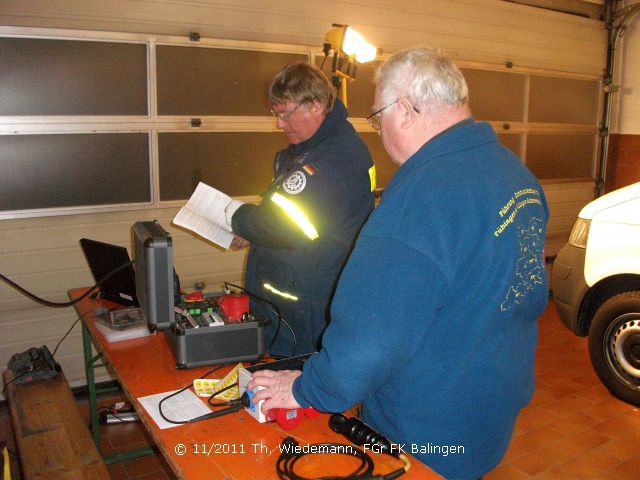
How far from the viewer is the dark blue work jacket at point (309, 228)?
7.48ft

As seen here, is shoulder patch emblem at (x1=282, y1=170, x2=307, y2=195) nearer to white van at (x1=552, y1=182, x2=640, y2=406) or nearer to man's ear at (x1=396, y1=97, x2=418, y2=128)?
man's ear at (x1=396, y1=97, x2=418, y2=128)

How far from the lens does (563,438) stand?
3.55 metres

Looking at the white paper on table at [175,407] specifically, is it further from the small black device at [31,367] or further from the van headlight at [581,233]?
the van headlight at [581,233]

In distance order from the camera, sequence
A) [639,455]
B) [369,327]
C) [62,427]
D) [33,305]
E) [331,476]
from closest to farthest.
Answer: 1. [369,327]
2. [331,476]
3. [62,427]
4. [639,455]
5. [33,305]

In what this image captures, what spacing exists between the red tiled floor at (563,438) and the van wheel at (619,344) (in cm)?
14

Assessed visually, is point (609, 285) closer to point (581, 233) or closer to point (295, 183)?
point (581, 233)

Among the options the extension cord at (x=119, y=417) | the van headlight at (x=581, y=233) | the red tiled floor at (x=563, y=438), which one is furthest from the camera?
the van headlight at (x=581, y=233)

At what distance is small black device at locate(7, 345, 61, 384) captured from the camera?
9.13 feet

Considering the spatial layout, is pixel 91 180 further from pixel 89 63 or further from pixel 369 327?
pixel 369 327

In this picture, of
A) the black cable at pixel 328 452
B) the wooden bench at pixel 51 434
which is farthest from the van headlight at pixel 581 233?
the wooden bench at pixel 51 434

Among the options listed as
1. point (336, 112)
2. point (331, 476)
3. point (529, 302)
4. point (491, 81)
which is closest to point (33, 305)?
point (336, 112)

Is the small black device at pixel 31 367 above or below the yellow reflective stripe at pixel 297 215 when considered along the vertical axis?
below

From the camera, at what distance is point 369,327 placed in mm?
1289

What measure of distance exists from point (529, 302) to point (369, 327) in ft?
1.45
